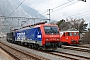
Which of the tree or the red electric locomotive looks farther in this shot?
the tree

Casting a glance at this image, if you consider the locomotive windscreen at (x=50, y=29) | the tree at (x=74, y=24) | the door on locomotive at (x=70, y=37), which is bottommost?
the door on locomotive at (x=70, y=37)

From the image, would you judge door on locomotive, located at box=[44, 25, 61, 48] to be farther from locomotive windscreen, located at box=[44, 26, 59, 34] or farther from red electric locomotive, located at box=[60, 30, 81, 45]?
red electric locomotive, located at box=[60, 30, 81, 45]

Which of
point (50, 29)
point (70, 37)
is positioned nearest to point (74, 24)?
point (70, 37)

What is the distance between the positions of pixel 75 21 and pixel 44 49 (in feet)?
183

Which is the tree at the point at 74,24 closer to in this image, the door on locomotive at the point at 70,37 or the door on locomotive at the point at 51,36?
the door on locomotive at the point at 70,37

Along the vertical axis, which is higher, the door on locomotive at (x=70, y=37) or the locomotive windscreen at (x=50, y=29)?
the locomotive windscreen at (x=50, y=29)

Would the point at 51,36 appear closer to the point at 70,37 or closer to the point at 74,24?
A: the point at 70,37

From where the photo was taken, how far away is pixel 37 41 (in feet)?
80.7

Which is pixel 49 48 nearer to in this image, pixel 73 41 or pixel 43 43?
pixel 43 43

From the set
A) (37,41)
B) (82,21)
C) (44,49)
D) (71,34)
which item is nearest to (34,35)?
(37,41)

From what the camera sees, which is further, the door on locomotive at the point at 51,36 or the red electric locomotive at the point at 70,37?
the red electric locomotive at the point at 70,37

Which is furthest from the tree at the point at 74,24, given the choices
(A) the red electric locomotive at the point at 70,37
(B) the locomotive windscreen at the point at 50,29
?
(B) the locomotive windscreen at the point at 50,29

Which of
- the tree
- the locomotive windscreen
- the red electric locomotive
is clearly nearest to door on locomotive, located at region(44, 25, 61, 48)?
the locomotive windscreen

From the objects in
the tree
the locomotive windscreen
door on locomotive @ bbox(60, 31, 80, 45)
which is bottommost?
door on locomotive @ bbox(60, 31, 80, 45)
